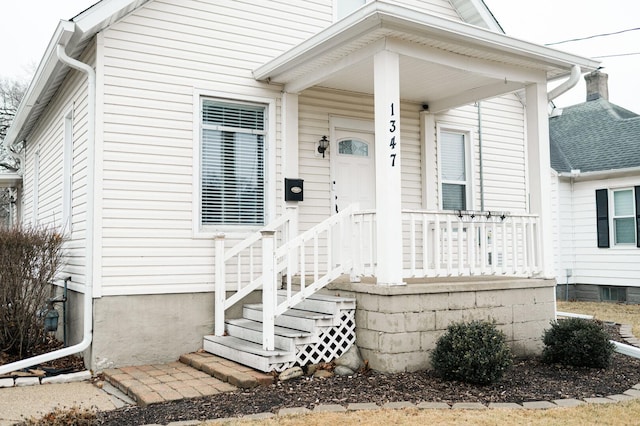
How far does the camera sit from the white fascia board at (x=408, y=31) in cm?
611

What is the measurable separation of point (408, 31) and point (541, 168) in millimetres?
2725

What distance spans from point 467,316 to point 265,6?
4.96 meters

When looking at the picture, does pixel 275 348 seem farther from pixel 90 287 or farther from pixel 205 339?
pixel 90 287

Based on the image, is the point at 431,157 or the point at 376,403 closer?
the point at 376,403

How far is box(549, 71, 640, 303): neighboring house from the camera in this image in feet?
44.2

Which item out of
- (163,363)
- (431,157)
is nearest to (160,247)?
(163,363)

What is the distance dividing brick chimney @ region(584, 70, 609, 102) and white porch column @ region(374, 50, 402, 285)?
44.7 feet

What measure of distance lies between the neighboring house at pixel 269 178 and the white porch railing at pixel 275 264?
0.9 inches

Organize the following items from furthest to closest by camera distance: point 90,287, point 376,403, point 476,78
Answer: point 476,78 → point 90,287 → point 376,403

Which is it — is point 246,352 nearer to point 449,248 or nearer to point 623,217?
point 449,248

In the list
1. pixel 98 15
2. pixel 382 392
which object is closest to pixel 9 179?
pixel 98 15

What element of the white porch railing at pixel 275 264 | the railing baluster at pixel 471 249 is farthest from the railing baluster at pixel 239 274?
the railing baluster at pixel 471 249

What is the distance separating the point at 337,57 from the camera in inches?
280

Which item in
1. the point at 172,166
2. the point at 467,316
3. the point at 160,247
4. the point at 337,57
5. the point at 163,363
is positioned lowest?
the point at 163,363
